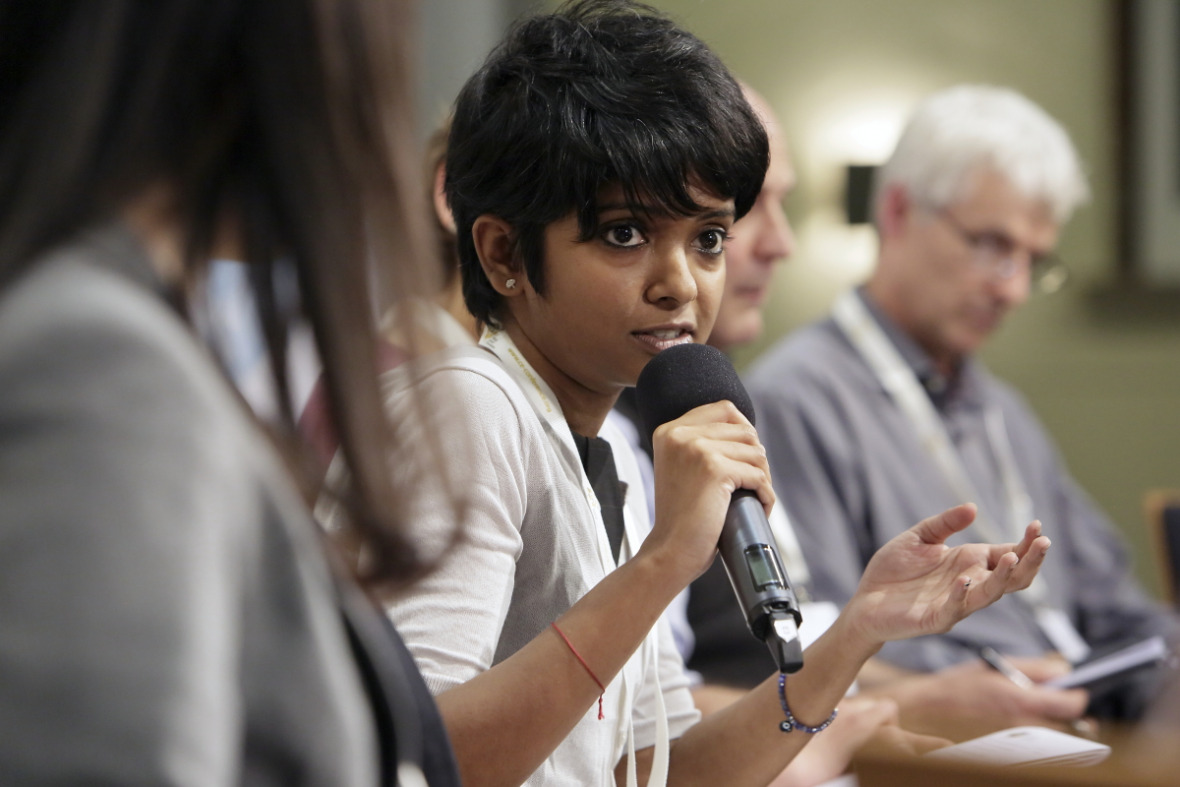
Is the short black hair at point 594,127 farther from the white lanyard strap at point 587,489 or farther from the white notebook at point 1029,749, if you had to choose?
the white notebook at point 1029,749

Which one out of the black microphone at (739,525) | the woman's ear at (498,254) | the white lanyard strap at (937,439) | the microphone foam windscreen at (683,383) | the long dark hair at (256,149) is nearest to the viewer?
the long dark hair at (256,149)

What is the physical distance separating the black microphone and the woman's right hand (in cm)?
2

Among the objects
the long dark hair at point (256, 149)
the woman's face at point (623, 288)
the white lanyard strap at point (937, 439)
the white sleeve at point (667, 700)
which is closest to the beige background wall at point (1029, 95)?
the white lanyard strap at point (937, 439)

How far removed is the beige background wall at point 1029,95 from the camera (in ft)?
13.9

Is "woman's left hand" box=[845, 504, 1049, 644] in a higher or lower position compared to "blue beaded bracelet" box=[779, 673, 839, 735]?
higher

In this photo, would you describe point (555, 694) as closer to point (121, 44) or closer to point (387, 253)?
point (387, 253)

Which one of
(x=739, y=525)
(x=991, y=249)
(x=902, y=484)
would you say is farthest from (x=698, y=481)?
(x=991, y=249)

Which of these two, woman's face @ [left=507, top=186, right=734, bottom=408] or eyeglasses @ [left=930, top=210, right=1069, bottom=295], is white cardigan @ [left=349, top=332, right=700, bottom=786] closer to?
woman's face @ [left=507, top=186, right=734, bottom=408]

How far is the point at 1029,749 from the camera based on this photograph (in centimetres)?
117

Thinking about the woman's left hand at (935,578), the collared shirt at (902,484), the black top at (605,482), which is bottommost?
the collared shirt at (902,484)

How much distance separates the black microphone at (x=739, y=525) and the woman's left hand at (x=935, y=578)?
0.68 ft

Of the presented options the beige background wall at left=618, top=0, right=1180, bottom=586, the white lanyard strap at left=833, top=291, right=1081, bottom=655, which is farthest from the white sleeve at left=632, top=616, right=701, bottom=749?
the beige background wall at left=618, top=0, right=1180, bottom=586

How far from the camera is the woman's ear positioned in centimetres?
115

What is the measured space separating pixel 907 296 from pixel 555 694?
1966mm
